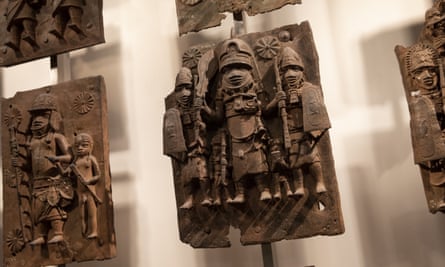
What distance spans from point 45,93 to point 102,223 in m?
0.77

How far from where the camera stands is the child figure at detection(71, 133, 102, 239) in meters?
2.73

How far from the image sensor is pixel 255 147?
249 centimetres

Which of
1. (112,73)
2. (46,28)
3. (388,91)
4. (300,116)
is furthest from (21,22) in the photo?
(388,91)

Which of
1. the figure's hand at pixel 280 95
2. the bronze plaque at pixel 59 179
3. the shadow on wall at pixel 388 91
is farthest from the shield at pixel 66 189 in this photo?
the shadow on wall at pixel 388 91

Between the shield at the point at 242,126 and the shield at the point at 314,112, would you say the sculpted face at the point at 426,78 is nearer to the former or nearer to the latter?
the shield at the point at 314,112

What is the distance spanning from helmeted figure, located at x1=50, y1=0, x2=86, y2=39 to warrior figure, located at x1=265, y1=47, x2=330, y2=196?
46.1 inches

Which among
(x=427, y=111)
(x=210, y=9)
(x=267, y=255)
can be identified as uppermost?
(x=210, y=9)

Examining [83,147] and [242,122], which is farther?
[83,147]

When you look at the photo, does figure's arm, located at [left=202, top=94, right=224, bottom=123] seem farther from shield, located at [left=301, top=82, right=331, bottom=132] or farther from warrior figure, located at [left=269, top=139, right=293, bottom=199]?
shield, located at [left=301, top=82, right=331, bottom=132]

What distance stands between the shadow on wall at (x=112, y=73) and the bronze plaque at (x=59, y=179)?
18.4 inches

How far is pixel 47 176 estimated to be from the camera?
280cm

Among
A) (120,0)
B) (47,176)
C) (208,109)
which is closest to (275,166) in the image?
(208,109)

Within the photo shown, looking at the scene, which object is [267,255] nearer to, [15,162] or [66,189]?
[66,189]

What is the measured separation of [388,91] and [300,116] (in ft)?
2.24
